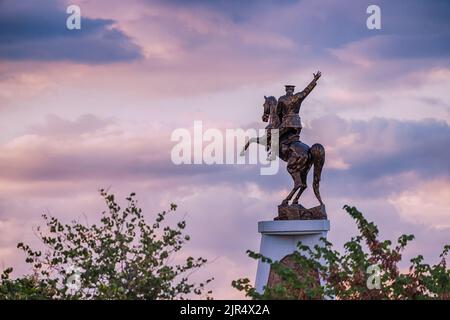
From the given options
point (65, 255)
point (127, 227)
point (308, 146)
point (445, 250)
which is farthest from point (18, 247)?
point (445, 250)

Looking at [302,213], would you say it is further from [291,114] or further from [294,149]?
[291,114]

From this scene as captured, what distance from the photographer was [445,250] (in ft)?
46.3

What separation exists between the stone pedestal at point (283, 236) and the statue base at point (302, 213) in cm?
23

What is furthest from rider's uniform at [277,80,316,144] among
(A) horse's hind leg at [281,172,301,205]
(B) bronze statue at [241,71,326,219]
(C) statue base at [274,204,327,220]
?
(C) statue base at [274,204,327,220]

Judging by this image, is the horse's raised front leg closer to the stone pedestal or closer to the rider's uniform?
the rider's uniform

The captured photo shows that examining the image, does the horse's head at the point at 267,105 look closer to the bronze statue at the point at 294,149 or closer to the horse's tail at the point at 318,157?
the bronze statue at the point at 294,149

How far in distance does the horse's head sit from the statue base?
1.81 metres

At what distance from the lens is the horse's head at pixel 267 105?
1866 centimetres

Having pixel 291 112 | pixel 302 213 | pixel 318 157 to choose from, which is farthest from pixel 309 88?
pixel 302 213

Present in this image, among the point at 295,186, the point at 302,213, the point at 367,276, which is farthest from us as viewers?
the point at 295,186

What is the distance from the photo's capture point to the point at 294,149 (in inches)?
725

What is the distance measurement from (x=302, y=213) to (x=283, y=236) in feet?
1.86

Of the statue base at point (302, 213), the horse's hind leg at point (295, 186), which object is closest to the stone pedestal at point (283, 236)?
the statue base at point (302, 213)
